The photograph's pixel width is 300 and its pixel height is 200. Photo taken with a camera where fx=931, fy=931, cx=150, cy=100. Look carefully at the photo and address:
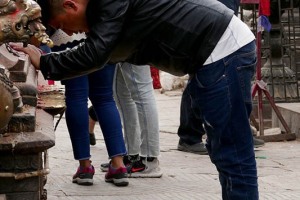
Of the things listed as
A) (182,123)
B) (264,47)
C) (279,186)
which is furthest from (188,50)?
(264,47)

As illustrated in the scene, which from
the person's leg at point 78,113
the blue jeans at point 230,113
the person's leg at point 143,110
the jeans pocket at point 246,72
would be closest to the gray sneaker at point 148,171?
the person's leg at point 143,110

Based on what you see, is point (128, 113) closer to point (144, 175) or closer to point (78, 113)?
point (144, 175)

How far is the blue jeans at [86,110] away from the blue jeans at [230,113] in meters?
1.87

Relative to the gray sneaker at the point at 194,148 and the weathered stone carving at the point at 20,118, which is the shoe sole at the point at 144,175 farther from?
the weathered stone carving at the point at 20,118

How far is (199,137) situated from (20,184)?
149 inches

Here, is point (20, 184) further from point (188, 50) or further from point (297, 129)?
point (297, 129)

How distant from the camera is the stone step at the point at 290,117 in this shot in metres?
9.25

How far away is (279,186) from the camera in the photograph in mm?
6535

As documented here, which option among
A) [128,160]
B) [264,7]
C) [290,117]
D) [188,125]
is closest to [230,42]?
[128,160]

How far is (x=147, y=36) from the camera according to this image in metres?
4.16

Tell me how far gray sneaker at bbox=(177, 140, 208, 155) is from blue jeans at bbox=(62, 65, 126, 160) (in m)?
1.59

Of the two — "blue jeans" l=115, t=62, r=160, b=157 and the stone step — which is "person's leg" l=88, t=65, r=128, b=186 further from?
the stone step

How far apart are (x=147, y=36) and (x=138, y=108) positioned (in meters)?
2.53

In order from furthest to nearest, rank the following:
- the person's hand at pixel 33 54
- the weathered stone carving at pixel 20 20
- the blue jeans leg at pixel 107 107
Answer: the blue jeans leg at pixel 107 107 < the person's hand at pixel 33 54 < the weathered stone carving at pixel 20 20
